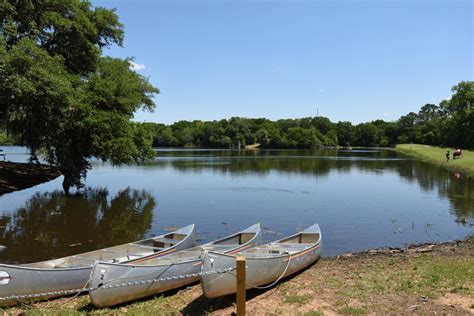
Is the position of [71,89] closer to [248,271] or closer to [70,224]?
[70,224]

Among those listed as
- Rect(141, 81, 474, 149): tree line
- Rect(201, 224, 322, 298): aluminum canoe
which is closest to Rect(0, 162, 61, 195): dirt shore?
Rect(201, 224, 322, 298): aluminum canoe

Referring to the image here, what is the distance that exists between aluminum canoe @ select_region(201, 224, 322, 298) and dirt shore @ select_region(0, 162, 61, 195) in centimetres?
2163

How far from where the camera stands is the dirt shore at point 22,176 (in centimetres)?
2856

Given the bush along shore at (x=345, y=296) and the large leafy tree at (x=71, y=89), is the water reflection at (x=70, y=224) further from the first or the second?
the bush along shore at (x=345, y=296)

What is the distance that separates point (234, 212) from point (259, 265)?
12587 mm

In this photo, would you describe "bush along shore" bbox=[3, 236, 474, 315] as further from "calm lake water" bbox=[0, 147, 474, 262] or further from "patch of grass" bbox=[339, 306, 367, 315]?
"calm lake water" bbox=[0, 147, 474, 262]

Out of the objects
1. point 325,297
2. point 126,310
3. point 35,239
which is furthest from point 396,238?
point 35,239

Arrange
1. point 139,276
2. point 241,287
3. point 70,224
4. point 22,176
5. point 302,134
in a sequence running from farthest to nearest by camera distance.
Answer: point 302,134
point 22,176
point 70,224
point 139,276
point 241,287

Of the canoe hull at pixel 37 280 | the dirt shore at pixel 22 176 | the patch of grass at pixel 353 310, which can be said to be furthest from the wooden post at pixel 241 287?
the dirt shore at pixel 22 176

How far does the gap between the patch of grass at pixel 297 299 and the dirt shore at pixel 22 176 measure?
2335 centimetres

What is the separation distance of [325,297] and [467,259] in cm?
553

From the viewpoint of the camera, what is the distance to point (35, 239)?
51.1 feet

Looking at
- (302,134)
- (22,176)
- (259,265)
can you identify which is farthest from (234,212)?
(302,134)

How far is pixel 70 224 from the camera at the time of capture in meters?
18.6
